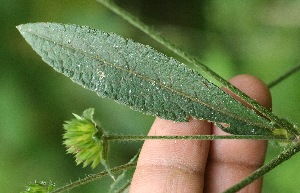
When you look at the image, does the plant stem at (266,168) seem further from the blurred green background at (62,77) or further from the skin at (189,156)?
the blurred green background at (62,77)

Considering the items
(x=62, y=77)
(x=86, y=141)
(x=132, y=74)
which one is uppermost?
(x=62, y=77)

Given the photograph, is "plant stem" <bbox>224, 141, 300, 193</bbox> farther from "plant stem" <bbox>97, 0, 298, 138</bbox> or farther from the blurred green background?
the blurred green background

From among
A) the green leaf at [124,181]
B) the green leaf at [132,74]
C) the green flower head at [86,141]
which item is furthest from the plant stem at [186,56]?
the green leaf at [124,181]

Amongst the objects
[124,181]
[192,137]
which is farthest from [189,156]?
[192,137]

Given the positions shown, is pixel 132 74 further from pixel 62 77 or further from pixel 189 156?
pixel 62 77

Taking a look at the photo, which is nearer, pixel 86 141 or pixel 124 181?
pixel 86 141
